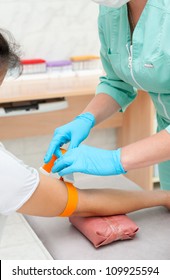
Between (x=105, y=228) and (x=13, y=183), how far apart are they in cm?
36

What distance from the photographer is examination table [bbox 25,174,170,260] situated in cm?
150

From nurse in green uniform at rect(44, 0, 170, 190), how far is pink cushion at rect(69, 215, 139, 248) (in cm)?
16

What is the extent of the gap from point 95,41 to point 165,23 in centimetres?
227

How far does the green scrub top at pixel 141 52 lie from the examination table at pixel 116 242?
1.19ft

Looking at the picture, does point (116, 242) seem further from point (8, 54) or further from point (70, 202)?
point (8, 54)

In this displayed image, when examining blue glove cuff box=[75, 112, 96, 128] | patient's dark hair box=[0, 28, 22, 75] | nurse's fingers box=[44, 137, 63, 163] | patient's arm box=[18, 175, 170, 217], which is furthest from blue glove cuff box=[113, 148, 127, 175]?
patient's dark hair box=[0, 28, 22, 75]

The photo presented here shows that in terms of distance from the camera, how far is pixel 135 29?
5.59 feet

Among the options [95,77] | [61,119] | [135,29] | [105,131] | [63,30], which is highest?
[135,29]

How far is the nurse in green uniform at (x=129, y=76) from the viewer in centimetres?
159

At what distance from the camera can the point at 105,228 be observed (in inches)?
62.5

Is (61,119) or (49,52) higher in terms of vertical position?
(49,52)
